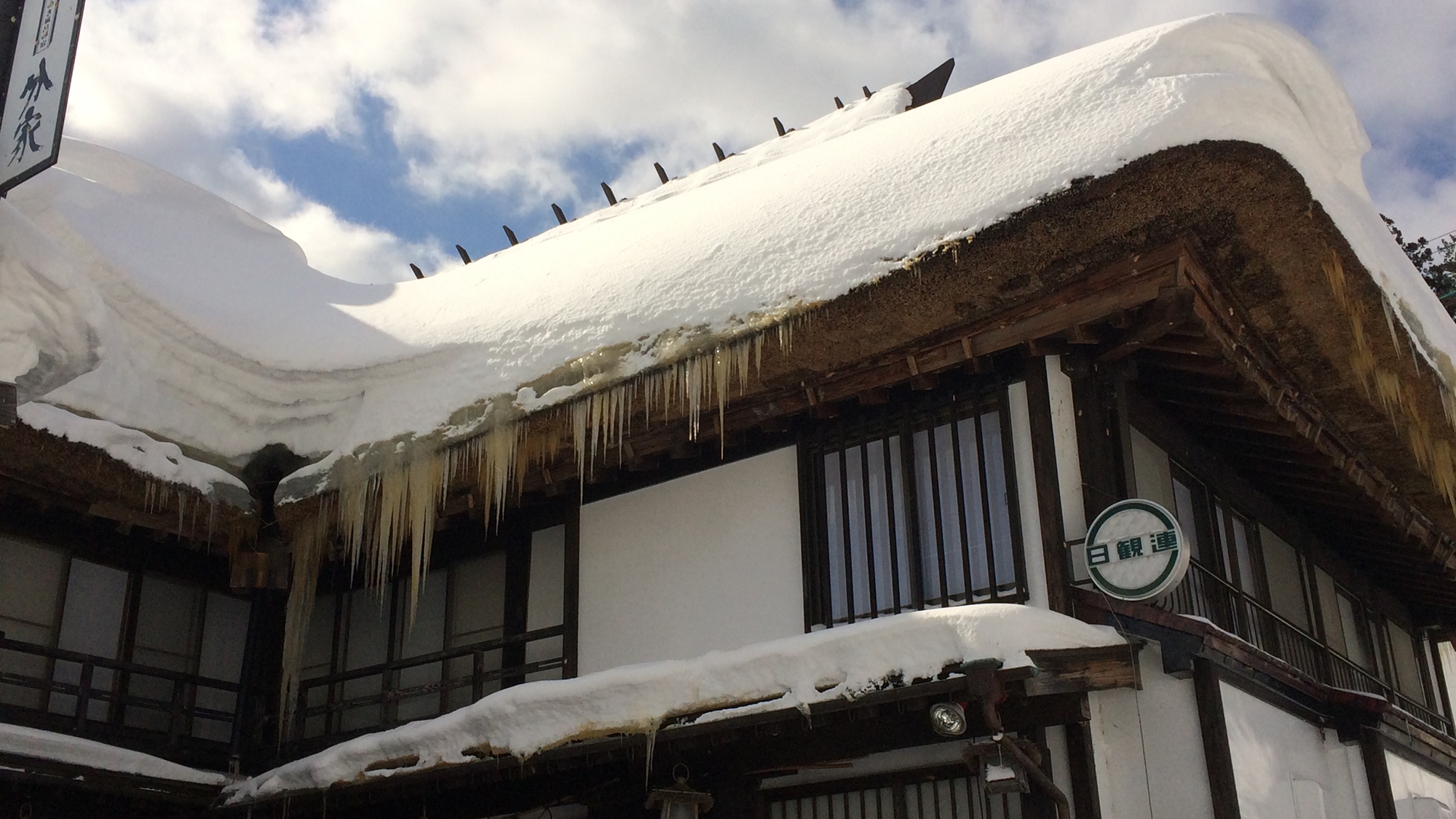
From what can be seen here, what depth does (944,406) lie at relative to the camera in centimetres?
794

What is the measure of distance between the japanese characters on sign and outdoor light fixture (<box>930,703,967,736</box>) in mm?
Result: 5742

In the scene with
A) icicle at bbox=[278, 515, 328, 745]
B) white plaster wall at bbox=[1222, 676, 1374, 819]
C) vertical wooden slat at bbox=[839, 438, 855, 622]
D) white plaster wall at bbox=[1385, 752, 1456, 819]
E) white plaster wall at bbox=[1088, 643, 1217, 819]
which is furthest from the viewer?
icicle at bbox=[278, 515, 328, 745]

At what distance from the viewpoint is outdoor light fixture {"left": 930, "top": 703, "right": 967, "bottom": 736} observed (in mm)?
6504

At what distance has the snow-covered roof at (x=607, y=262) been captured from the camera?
7.16 meters

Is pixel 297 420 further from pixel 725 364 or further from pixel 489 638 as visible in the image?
pixel 725 364

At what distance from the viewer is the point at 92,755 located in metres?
8.67

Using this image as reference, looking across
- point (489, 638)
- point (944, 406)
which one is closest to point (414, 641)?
point (489, 638)

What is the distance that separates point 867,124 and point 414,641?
18.6 feet

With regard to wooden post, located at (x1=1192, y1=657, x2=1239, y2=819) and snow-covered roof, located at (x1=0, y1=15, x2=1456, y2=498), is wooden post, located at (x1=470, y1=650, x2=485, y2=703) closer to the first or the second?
snow-covered roof, located at (x1=0, y1=15, x2=1456, y2=498)

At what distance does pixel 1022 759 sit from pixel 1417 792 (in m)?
5.49

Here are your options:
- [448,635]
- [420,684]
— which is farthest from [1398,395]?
[420,684]

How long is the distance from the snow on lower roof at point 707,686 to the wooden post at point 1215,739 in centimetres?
56


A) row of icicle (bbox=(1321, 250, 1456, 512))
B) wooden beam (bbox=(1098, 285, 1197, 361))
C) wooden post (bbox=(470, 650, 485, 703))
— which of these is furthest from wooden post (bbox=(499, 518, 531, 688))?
row of icicle (bbox=(1321, 250, 1456, 512))

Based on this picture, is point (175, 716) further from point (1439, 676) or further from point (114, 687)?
point (1439, 676)
